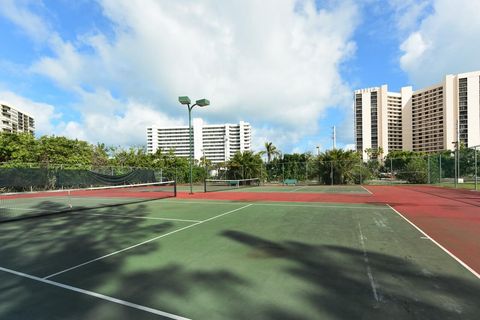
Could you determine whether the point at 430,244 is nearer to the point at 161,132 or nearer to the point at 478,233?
the point at 478,233

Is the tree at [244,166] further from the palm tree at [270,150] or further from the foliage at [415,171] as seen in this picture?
the palm tree at [270,150]

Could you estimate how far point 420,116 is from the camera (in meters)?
139

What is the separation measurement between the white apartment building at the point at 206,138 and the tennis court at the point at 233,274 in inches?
6092

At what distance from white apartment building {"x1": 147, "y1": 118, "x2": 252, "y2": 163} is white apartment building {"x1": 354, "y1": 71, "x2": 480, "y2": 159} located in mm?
62122

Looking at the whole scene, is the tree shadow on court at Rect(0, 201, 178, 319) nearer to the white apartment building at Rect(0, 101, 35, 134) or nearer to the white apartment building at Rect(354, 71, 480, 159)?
the white apartment building at Rect(0, 101, 35, 134)

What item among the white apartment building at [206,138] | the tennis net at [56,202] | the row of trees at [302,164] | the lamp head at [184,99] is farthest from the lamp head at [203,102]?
the white apartment building at [206,138]

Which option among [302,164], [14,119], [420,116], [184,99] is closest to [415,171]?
[302,164]

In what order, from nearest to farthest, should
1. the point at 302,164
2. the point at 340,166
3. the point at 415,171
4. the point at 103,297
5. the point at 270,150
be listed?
the point at 103,297
the point at 415,171
the point at 340,166
the point at 302,164
the point at 270,150

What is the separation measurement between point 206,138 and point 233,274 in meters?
169

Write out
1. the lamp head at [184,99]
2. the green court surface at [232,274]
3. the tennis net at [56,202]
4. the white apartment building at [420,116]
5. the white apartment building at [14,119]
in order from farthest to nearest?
the white apartment building at [420,116]
the white apartment building at [14,119]
the lamp head at [184,99]
the tennis net at [56,202]
the green court surface at [232,274]

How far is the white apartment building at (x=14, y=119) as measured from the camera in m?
103

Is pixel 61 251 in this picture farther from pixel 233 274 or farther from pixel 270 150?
pixel 270 150

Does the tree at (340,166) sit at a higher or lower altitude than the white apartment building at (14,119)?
lower

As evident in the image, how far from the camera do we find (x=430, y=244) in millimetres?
6270
